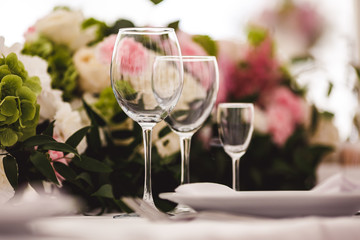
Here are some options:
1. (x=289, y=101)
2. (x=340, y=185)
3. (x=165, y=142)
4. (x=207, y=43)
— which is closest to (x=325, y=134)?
(x=289, y=101)

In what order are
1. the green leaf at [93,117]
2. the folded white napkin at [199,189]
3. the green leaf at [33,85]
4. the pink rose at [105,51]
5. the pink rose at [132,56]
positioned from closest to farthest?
the folded white napkin at [199,189] → the pink rose at [132,56] → the green leaf at [33,85] → the green leaf at [93,117] → the pink rose at [105,51]

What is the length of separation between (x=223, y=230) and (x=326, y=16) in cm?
504

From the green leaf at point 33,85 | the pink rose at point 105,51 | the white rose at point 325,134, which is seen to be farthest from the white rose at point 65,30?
the white rose at point 325,134

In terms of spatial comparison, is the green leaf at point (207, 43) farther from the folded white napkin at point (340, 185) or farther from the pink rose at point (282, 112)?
the folded white napkin at point (340, 185)

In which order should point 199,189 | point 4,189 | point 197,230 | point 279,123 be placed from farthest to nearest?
point 279,123, point 4,189, point 199,189, point 197,230

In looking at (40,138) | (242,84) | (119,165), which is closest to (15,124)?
(40,138)

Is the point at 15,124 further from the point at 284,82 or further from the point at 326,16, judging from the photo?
the point at 326,16

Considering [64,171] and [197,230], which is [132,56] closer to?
[64,171]

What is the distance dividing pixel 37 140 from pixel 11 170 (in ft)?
0.18

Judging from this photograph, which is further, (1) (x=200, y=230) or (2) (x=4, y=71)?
(2) (x=4, y=71)

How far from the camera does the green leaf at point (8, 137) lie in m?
0.83

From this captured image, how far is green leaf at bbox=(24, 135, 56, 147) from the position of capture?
2.81ft

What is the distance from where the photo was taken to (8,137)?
0.83 meters

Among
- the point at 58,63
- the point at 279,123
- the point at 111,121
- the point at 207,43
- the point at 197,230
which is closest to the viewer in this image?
the point at 197,230
